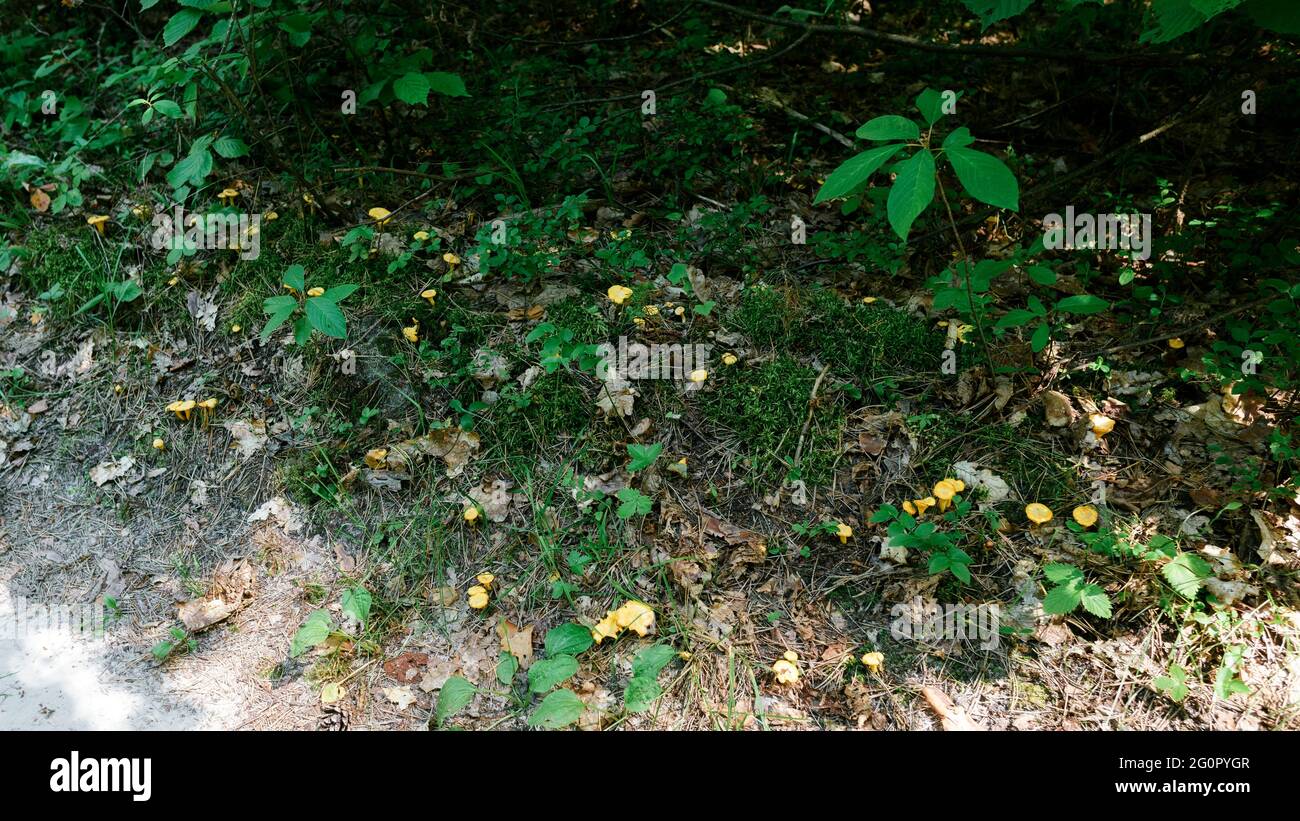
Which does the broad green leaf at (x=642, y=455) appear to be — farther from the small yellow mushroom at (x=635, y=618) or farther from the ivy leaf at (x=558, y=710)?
the ivy leaf at (x=558, y=710)

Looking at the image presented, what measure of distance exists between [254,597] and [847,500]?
8.40 feet

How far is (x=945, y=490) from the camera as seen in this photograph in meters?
3.15

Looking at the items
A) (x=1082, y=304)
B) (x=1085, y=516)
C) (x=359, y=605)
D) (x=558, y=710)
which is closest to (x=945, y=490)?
(x=1085, y=516)

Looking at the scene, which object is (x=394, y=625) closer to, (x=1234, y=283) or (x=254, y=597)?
(x=254, y=597)

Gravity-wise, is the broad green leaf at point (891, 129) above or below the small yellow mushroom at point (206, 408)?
above

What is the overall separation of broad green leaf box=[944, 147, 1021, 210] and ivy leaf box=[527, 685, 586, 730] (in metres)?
2.06

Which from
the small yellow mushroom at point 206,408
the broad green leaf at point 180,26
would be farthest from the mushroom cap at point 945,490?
the broad green leaf at point 180,26

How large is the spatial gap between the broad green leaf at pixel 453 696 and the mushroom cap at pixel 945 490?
190 centimetres

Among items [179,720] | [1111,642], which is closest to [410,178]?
[179,720]

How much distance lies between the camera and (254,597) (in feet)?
11.2

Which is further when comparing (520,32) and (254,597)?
(520,32)

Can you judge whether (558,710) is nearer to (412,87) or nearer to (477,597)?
(477,597)

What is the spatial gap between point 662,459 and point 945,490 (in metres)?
1.18

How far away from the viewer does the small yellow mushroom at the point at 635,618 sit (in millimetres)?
2973
